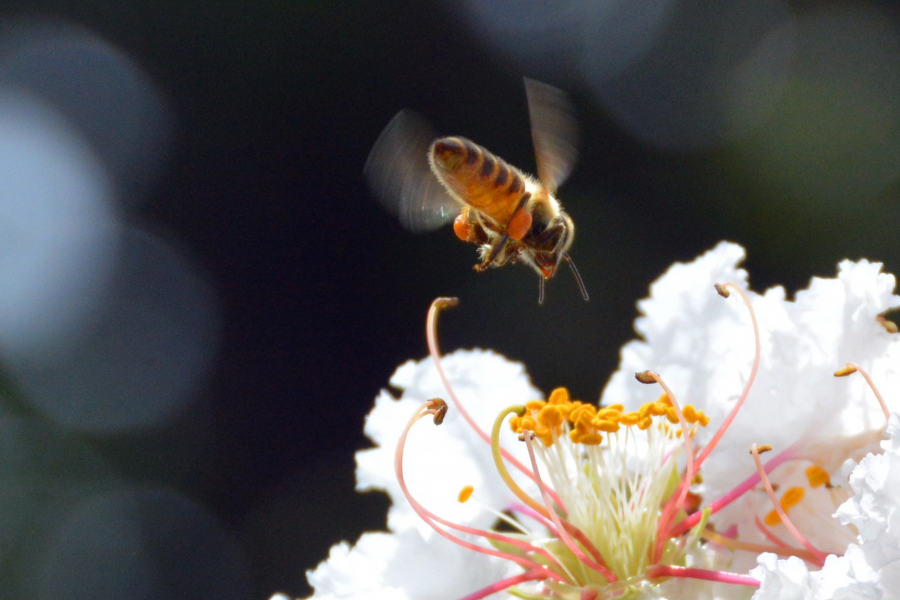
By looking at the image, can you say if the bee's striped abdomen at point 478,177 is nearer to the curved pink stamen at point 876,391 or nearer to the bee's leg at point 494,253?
the bee's leg at point 494,253

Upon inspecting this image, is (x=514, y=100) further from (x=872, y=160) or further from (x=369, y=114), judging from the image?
(x=872, y=160)

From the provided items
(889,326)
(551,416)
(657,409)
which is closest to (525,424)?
(551,416)

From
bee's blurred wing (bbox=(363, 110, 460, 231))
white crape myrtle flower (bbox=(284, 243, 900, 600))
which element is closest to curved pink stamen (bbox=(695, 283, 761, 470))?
white crape myrtle flower (bbox=(284, 243, 900, 600))

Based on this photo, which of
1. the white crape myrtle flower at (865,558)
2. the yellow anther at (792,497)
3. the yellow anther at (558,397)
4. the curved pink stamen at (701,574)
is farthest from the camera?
the yellow anther at (558,397)

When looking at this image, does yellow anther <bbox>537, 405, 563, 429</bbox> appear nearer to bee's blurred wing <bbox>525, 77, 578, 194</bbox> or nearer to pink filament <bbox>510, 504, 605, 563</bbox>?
pink filament <bbox>510, 504, 605, 563</bbox>

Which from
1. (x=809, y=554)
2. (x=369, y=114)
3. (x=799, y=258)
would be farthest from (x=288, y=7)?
(x=809, y=554)

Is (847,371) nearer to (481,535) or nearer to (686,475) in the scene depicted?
(686,475)

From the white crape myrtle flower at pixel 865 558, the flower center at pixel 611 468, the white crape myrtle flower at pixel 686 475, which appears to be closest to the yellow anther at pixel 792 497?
the white crape myrtle flower at pixel 686 475
